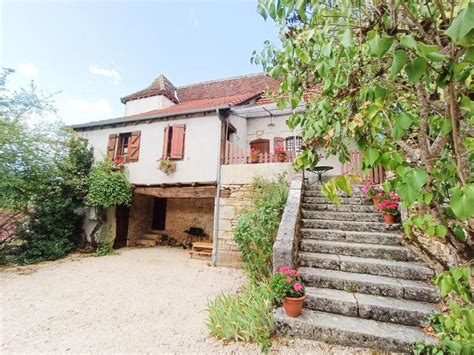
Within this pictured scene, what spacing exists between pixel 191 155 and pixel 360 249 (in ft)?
16.8

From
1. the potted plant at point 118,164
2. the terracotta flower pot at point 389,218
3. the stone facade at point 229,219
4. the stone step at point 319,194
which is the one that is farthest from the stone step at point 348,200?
the potted plant at point 118,164

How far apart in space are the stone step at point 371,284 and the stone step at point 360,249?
0.39m

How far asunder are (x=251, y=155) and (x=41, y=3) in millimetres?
6443

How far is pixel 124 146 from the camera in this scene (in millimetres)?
7871

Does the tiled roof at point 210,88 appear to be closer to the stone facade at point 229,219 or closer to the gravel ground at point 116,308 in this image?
the stone facade at point 229,219

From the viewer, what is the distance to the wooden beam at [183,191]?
6695 mm

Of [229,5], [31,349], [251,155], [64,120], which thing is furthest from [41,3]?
[31,349]

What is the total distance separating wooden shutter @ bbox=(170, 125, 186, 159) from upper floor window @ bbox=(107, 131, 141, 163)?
56.2 inches

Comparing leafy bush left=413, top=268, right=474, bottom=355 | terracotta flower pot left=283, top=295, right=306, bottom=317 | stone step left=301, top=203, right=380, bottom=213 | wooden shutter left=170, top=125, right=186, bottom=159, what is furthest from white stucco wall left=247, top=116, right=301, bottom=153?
leafy bush left=413, top=268, right=474, bottom=355

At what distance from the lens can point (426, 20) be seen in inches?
38.6

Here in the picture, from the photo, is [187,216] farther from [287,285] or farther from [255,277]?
[287,285]

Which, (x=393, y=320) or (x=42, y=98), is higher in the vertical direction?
(x=42, y=98)

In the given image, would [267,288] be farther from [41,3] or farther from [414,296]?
[41,3]

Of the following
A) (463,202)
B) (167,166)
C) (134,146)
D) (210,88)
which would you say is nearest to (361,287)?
(463,202)
